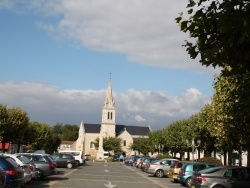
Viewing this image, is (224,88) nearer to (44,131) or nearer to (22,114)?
(22,114)

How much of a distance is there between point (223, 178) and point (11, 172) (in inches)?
341

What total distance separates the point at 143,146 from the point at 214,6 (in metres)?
115

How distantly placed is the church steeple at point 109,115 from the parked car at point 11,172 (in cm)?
12870

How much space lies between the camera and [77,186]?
20.8 meters

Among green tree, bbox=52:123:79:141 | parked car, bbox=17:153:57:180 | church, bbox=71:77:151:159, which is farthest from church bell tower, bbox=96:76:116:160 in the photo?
parked car, bbox=17:153:57:180

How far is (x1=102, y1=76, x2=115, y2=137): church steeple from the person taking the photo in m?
144

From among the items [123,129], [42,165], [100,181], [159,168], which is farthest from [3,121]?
[123,129]

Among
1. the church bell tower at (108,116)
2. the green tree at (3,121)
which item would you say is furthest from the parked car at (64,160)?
the church bell tower at (108,116)

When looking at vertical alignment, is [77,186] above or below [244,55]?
below

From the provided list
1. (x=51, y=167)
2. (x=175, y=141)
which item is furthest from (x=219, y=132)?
(x=175, y=141)

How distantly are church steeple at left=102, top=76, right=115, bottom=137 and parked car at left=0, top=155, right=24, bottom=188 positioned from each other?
129 metres

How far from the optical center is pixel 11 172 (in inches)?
564

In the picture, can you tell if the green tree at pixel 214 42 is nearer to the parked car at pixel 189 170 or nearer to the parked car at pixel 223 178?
the parked car at pixel 223 178

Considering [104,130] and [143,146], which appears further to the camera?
[104,130]
